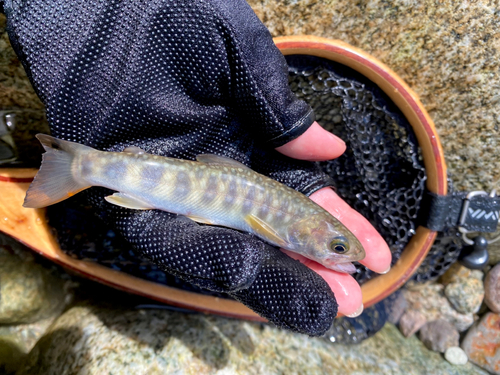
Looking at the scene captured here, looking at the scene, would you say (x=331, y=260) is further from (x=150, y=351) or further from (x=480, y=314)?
(x=480, y=314)

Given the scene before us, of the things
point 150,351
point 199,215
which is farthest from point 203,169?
point 150,351

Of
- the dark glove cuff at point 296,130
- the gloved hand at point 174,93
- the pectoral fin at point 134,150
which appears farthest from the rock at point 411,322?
the pectoral fin at point 134,150

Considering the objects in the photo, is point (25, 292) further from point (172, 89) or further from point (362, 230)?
point (362, 230)

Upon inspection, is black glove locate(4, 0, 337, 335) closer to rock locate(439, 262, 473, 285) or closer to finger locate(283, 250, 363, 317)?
finger locate(283, 250, 363, 317)

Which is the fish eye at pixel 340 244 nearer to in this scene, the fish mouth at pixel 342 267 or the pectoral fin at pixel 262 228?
the fish mouth at pixel 342 267

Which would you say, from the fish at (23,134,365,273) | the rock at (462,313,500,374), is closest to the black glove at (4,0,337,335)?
the fish at (23,134,365,273)
